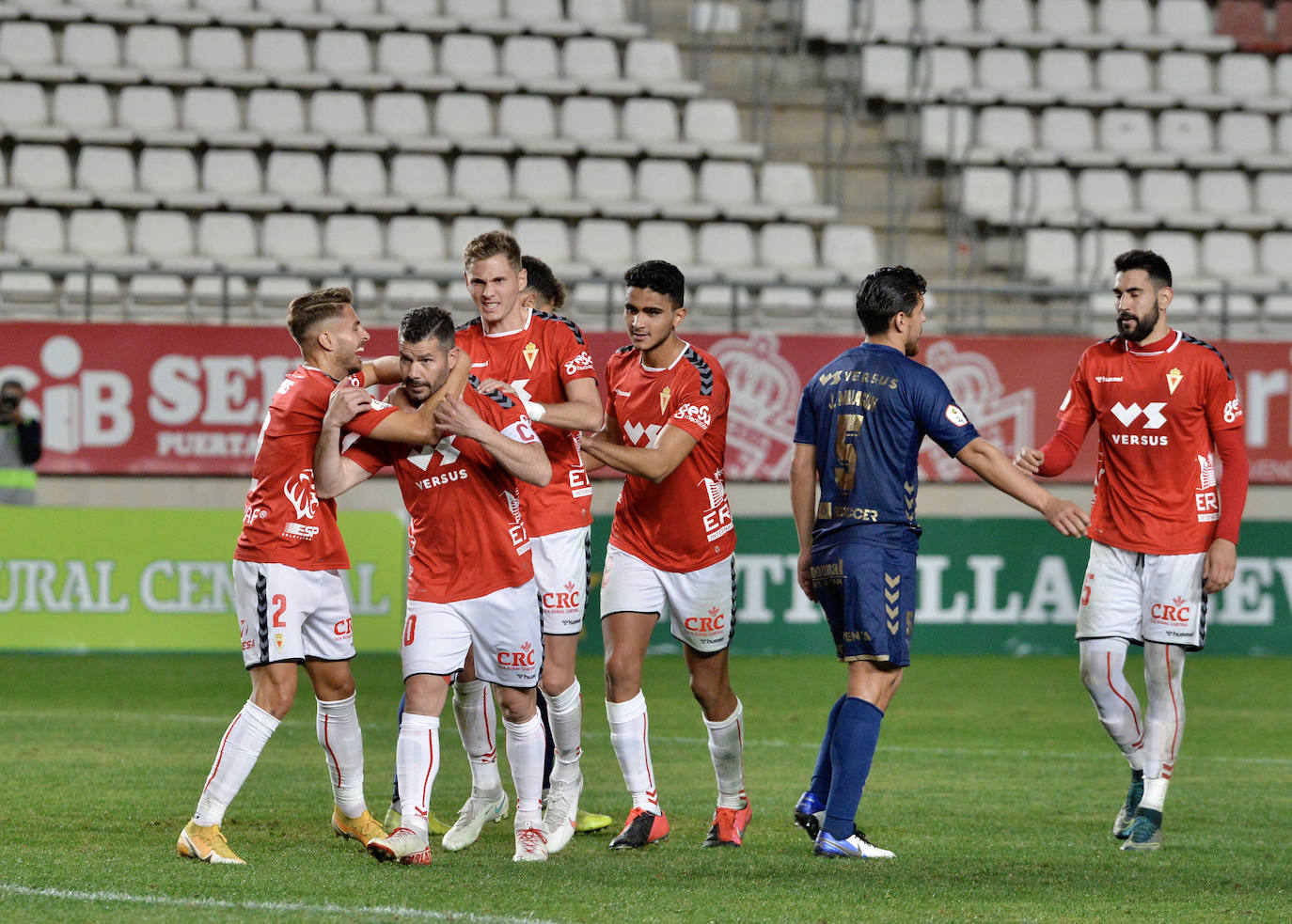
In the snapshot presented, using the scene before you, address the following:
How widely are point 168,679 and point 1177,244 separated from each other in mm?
12607

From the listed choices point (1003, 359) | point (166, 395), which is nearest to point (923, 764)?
point (1003, 359)

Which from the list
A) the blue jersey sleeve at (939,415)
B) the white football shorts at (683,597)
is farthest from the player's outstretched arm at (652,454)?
the blue jersey sleeve at (939,415)

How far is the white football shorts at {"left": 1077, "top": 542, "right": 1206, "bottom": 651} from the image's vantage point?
6895mm

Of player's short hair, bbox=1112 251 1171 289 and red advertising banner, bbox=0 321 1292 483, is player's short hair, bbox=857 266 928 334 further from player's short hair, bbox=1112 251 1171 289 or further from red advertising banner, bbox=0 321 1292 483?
red advertising banner, bbox=0 321 1292 483

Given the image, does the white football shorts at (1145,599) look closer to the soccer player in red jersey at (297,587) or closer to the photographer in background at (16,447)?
the soccer player in red jersey at (297,587)

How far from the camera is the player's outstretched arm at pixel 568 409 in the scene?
6.09m

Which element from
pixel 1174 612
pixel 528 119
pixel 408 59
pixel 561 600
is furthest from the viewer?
pixel 408 59

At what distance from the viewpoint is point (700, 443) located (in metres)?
6.77

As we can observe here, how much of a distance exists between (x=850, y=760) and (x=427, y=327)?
2.29 meters

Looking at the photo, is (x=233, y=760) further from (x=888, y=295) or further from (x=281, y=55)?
(x=281, y=55)

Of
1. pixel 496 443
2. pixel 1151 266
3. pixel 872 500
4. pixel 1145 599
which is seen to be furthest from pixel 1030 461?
pixel 496 443

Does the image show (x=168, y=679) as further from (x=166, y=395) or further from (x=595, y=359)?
(x=595, y=359)

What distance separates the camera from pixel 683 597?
6656 millimetres

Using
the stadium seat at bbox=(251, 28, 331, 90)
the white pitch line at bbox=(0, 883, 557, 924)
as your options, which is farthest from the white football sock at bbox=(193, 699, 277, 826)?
the stadium seat at bbox=(251, 28, 331, 90)
